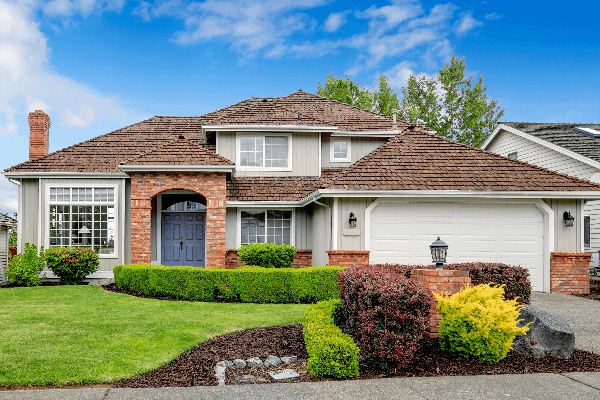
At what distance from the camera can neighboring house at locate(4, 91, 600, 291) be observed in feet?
40.0

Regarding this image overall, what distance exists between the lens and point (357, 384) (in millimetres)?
4684

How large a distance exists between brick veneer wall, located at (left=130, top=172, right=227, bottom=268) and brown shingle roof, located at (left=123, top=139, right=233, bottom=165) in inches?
14.5

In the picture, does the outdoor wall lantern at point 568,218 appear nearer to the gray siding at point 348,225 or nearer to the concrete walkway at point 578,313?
the concrete walkway at point 578,313

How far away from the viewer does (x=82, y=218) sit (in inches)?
588

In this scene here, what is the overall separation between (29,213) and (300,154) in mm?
9277

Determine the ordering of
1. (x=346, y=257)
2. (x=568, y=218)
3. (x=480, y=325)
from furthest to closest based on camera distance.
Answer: (x=568, y=218)
(x=346, y=257)
(x=480, y=325)

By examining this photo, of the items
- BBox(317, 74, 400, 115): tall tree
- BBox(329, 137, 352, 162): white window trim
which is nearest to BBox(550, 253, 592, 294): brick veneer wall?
BBox(329, 137, 352, 162): white window trim

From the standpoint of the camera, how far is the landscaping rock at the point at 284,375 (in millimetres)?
4970

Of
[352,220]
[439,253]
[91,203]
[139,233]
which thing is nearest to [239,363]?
[439,253]

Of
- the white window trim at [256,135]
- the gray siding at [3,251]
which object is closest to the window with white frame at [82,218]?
the gray siding at [3,251]

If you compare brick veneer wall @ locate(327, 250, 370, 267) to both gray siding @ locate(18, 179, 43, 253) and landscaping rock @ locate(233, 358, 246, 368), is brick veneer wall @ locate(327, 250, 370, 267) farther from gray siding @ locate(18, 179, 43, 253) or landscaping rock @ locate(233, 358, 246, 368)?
gray siding @ locate(18, 179, 43, 253)

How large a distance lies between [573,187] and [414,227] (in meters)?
4.40

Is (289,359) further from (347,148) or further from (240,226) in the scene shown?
(347,148)

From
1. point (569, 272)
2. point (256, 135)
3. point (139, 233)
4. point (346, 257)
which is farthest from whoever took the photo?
point (256, 135)
